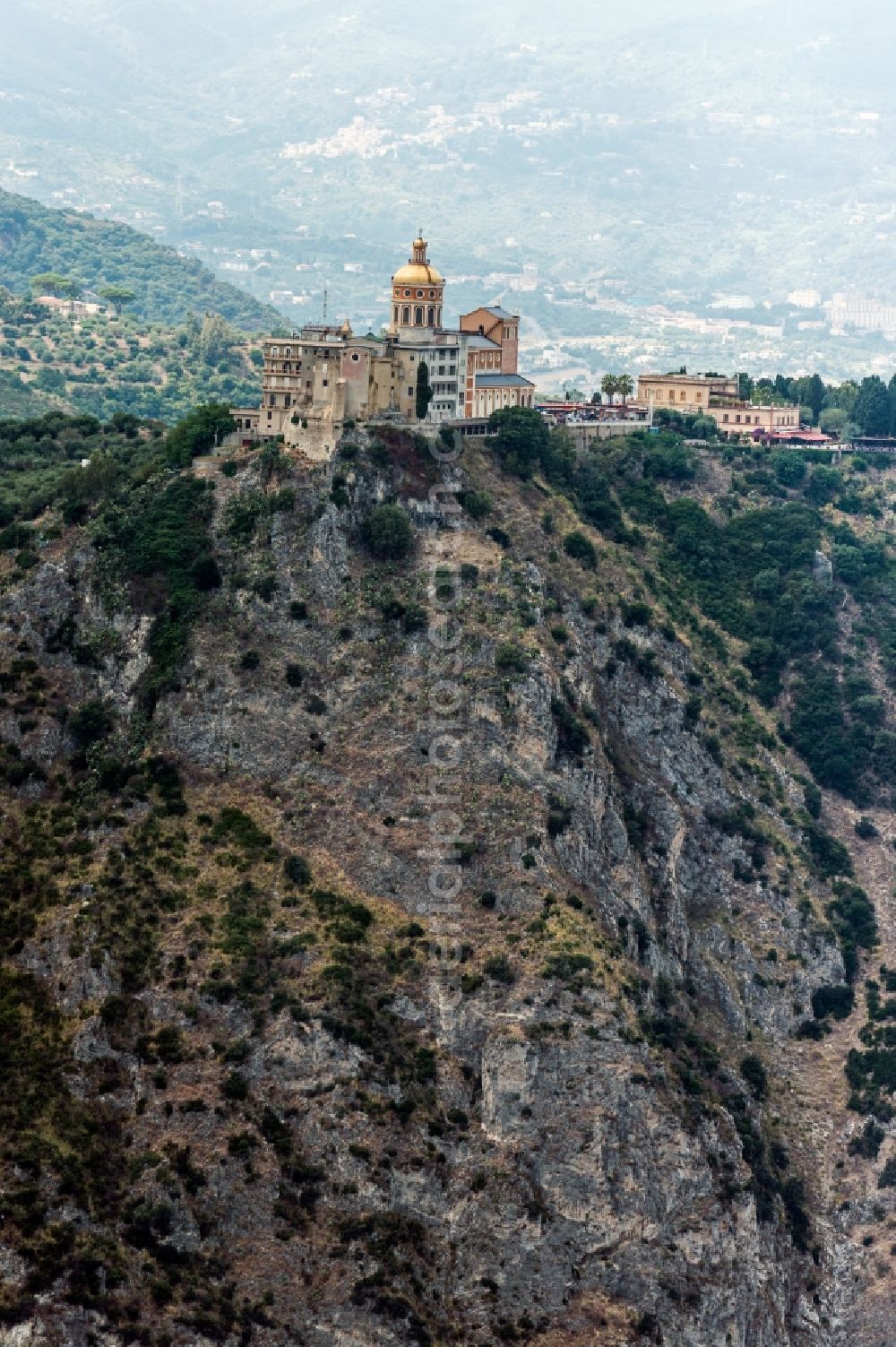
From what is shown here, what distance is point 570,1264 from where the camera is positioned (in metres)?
110

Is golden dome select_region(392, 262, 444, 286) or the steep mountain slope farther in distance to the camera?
golden dome select_region(392, 262, 444, 286)

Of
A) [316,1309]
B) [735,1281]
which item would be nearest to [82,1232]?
[316,1309]

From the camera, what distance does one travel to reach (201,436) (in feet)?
439

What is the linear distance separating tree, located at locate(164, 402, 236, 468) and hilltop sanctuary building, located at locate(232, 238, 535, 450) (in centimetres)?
88

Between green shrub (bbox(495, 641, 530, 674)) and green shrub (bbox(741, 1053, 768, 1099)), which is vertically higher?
green shrub (bbox(495, 641, 530, 674))

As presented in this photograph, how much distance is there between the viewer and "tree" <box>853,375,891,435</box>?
181625 millimetres

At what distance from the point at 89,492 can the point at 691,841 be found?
38.5 meters

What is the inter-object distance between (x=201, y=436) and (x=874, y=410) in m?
66.6

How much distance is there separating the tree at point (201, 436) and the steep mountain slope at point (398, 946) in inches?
77.0

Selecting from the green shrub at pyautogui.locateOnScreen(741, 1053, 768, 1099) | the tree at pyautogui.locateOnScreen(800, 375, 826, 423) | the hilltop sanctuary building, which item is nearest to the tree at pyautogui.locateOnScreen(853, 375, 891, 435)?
the tree at pyautogui.locateOnScreen(800, 375, 826, 423)

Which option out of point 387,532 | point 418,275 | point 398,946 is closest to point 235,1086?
point 398,946

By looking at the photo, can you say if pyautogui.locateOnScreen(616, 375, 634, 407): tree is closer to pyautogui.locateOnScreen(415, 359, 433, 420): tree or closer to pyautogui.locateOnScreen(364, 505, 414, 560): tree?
pyautogui.locateOnScreen(415, 359, 433, 420): tree

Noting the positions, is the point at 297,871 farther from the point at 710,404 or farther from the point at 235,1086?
the point at 710,404

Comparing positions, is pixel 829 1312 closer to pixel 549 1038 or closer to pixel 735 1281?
pixel 735 1281
